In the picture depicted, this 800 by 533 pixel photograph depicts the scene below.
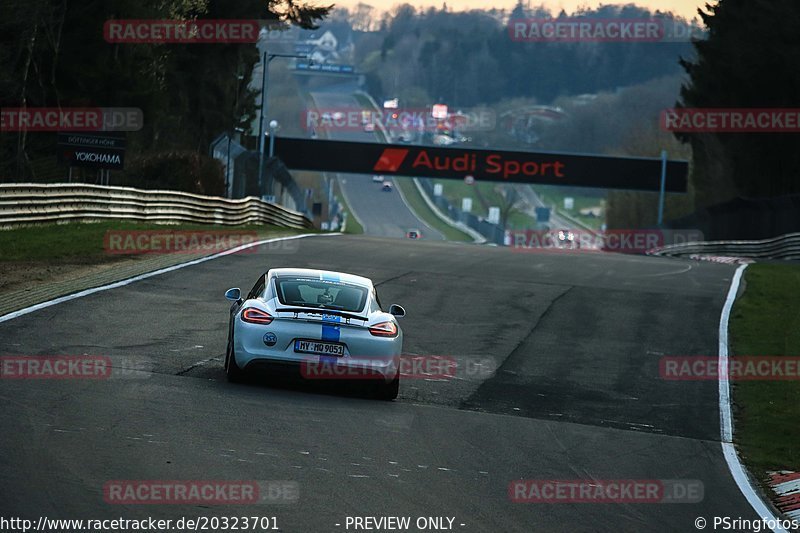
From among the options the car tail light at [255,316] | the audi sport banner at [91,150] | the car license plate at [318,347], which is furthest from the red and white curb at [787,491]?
the audi sport banner at [91,150]

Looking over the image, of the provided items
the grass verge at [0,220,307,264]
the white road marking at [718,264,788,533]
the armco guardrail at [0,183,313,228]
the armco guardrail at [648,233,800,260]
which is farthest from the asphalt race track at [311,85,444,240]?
the white road marking at [718,264,788,533]

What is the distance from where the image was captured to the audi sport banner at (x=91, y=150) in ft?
102

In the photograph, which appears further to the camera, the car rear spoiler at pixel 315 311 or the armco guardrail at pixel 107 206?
the armco guardrail at pixel 107 206

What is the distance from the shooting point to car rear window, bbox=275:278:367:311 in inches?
523

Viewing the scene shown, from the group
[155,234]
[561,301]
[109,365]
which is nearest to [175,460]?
[109,365]

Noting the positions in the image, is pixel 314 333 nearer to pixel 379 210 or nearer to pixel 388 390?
pixel 388 390

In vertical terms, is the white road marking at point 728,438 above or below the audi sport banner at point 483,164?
above

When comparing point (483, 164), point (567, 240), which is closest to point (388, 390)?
point (483, 164)

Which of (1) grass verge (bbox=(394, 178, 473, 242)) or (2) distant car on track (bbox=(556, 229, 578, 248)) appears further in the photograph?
(2) distant car on track (bbox=(556, 229, 578, 248))

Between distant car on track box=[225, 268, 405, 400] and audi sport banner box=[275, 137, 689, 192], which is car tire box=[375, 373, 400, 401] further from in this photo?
audi sport banner box=[275, 137, 689, 192]

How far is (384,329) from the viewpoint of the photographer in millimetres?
13305

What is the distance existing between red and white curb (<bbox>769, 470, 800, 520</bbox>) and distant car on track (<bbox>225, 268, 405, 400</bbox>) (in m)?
3.95

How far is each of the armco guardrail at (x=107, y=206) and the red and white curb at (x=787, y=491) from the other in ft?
58.4

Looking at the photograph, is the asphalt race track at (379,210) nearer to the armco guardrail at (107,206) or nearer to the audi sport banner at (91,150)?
the armco guardrail at (107,206)
